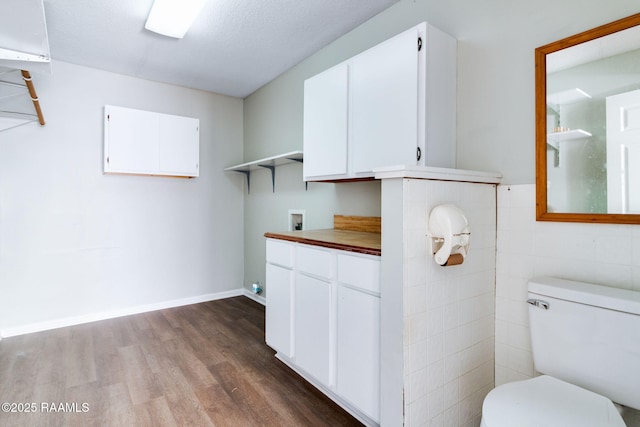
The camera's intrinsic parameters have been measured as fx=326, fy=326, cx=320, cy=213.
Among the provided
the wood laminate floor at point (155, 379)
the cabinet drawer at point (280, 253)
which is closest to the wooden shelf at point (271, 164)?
the cabinet drawer at point (280, 253)

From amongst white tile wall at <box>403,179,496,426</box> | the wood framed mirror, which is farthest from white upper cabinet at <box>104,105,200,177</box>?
the wood framed mirror

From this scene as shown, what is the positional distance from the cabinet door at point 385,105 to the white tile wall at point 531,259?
21.9 inches

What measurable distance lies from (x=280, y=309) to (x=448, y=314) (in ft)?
3.72

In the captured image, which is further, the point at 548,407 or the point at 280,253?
the point at 280,253

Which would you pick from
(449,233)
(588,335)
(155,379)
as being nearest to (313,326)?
(449,233)

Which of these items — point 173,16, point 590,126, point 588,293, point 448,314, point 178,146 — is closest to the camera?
point 588,293

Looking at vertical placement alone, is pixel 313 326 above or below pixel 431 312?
below

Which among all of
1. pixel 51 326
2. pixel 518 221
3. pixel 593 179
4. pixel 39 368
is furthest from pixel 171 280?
pixel 593 179

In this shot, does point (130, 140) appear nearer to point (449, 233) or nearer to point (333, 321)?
point (333, 321)

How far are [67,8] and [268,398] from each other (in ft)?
9.18

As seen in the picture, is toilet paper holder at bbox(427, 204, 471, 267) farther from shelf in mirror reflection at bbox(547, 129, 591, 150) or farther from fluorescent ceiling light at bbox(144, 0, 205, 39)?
fluorescent ceiling light at bbox(144, 0, 205, 39)

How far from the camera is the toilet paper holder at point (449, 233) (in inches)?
50.4

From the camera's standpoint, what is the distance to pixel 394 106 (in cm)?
170

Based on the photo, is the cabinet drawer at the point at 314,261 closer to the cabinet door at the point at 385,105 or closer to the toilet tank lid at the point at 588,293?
the cabinet door at the point at 385,105
